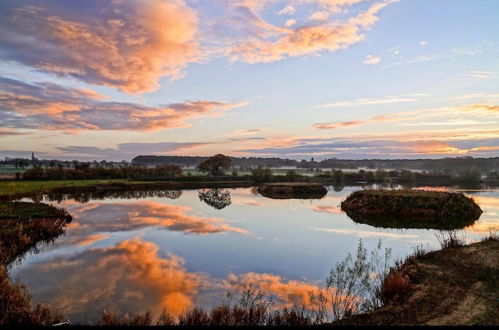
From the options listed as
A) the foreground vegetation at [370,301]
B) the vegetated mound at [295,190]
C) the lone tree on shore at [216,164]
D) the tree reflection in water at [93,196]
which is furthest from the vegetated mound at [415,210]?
the lone tree on shore at [216,164]

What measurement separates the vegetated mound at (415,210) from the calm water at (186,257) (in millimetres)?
2128

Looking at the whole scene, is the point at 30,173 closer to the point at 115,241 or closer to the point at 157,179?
the point at 157,179

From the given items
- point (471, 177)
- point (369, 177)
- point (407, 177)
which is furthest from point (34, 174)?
point (471, 177)

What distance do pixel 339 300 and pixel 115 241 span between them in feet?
44.2

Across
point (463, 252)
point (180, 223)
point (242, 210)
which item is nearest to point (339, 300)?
point (463, 252)

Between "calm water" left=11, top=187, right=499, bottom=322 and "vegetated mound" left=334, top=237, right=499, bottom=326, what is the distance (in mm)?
2797

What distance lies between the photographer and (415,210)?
30047mm

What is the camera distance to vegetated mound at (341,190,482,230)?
89.4 feet

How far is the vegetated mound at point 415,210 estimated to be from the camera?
27.2 meters

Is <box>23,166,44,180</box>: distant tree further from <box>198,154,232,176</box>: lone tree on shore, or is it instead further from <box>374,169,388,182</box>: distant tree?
<box>374,169,388,182</box>: distant tree

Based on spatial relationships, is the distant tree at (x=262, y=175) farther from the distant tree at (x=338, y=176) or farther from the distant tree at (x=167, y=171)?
the distant tree at (x=167, y=171)

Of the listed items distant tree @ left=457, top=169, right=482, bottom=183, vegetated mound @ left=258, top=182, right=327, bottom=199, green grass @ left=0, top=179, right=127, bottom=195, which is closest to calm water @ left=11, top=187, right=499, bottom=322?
green grass @ left=0, top=179, right=127, bottom=195

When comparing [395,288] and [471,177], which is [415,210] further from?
[471,177]

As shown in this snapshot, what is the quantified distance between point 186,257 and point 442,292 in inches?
411
